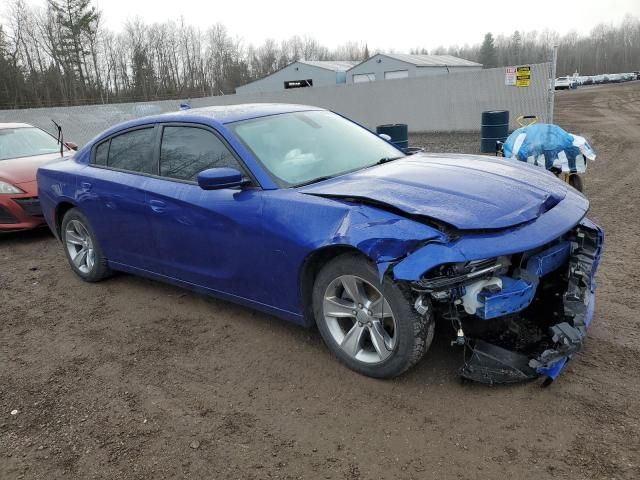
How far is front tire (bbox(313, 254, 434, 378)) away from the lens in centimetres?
286

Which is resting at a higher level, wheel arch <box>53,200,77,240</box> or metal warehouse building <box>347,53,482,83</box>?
metal warehouse building <box>347,53,482,83</box>

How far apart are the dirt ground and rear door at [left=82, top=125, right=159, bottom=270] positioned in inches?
24.6

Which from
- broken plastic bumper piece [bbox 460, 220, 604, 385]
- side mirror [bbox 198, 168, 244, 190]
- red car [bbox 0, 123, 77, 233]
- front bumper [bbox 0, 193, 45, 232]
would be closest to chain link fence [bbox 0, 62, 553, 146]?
red car [bbox 0, 123, 77, 233]

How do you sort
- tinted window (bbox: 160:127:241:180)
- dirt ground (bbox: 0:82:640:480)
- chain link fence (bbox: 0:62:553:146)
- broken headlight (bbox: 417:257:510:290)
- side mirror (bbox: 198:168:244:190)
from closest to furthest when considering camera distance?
dirt ground (bbox: 0:82:640:480), broken headlight (bbox: 417:257:510:290), side mirror (bbox: 198:168:244:190), tinted window (bbox: 160:127:241:180), chain link fence (bbox: 0:62:553:146)

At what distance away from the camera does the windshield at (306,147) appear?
11.9 feet

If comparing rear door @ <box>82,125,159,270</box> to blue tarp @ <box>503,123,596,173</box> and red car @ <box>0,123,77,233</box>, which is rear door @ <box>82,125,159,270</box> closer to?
red car @ <box>0,123,77,233</box>

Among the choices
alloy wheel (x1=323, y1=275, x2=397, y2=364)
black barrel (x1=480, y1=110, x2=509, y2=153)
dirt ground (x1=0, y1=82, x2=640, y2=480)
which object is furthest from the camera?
black barrel (x1=480, y1=110, x2=509, y2=153)

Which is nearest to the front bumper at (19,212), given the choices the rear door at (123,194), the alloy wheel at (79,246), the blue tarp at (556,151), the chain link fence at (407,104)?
the alloy wheel at (79,246)

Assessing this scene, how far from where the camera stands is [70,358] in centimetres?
379

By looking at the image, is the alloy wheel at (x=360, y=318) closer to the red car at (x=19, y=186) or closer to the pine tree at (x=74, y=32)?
the red car at (x=19, y=186)

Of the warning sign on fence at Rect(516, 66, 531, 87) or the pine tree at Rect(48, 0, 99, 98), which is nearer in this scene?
the warning sign on fence at Rect(516, 66, 531, 87)

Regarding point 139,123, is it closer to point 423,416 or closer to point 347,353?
point 347,353

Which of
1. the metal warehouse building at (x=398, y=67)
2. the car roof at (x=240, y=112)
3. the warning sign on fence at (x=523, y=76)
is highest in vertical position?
the metal warehouse building at (x=398, y=67)

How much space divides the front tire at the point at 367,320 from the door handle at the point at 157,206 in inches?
60.7
